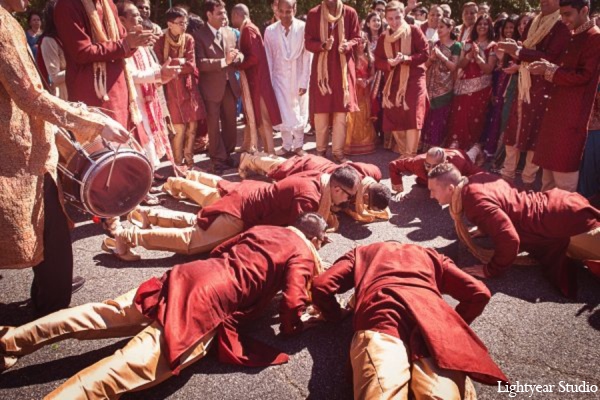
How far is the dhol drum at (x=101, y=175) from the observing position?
259 centimetres

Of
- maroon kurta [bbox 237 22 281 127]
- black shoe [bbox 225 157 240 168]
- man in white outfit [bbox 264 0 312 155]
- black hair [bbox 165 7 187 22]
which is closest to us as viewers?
black hair [bbox 165 7 187 22]

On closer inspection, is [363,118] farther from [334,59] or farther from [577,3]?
[577,3]

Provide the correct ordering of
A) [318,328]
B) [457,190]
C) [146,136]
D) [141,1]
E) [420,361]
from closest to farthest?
[420,361]
[318,328]
[457,190]
[146,136]
[141,1]

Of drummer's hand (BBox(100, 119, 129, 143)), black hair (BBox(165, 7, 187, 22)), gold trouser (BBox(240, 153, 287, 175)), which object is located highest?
black hair (BBox(165, 7, 187, 22))

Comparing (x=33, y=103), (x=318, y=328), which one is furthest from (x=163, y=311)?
(x=33, y=103)

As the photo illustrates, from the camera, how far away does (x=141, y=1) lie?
16.7ft

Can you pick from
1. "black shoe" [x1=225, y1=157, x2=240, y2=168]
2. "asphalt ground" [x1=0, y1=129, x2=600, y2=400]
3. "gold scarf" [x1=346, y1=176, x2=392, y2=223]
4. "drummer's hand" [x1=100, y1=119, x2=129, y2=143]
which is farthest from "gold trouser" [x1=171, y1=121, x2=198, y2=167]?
"drummer's hand" [x1=100, y1=119, x2=129, y2=143]

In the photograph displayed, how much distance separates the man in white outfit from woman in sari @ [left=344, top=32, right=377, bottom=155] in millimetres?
682

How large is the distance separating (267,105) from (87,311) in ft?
13.3

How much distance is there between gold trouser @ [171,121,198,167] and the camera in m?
5.34

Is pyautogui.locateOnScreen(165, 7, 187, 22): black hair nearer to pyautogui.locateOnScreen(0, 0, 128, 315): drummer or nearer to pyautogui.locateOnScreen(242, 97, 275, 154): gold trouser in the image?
pyautogui.locateOnScreen(242, 97, 275, 154): gold trouser

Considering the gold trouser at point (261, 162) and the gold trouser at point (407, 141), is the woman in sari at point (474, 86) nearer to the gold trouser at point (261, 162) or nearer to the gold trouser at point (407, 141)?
the gold trouser at point (407, 141)

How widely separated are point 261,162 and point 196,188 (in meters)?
0.87

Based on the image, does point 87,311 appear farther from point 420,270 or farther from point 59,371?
point 420,270
